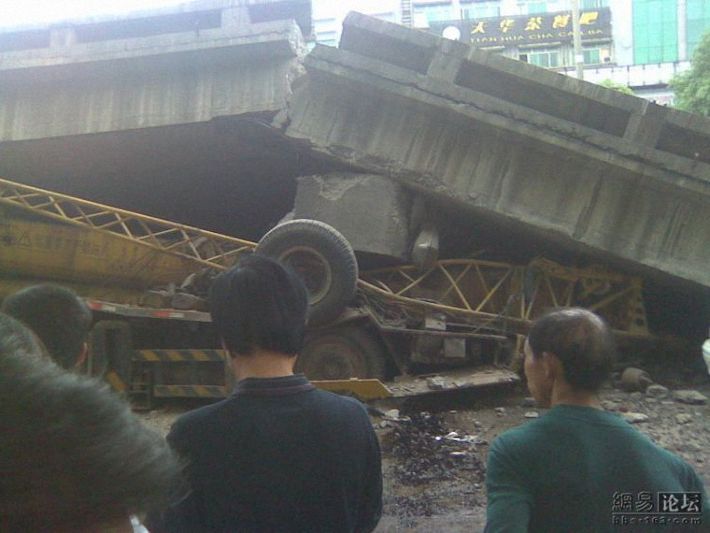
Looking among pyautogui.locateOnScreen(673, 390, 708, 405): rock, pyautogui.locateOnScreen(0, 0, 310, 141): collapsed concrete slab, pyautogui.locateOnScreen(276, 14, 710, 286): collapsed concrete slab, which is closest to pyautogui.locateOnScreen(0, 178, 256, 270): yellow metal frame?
pyautogui.locateOnScreen(0, 0, 310, 141): collapsed concrete slab

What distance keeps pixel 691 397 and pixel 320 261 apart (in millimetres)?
4258

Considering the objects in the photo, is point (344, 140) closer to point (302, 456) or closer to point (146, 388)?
point (146, 388)

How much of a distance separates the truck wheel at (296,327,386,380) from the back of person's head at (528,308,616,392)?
5.63 metres

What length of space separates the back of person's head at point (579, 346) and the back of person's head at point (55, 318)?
1.84m

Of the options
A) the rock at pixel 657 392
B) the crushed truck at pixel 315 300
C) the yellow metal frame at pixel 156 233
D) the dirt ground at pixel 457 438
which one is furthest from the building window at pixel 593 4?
the yellow metal frame at pixel 156 233

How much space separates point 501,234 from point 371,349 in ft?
8.80

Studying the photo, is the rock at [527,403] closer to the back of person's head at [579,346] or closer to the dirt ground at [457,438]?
the dirt ground at [457,438]

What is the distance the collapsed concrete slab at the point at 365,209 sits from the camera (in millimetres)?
8250

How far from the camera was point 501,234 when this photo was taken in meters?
8.93

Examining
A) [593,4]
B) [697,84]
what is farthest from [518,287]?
[593,4]

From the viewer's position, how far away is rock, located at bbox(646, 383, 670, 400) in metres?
7.05

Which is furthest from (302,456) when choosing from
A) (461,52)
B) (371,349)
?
(461,52)

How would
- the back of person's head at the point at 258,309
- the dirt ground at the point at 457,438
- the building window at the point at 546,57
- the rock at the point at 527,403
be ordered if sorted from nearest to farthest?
the back of person's head at the point at 258,309 → the dirt ground at the point at 457,438 → the rock at the point at 527,403 → the building window at the point at 546,57

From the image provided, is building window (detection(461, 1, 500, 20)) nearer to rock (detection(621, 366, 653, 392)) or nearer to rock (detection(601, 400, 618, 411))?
rock (detection(621, 366, 653, 392))
